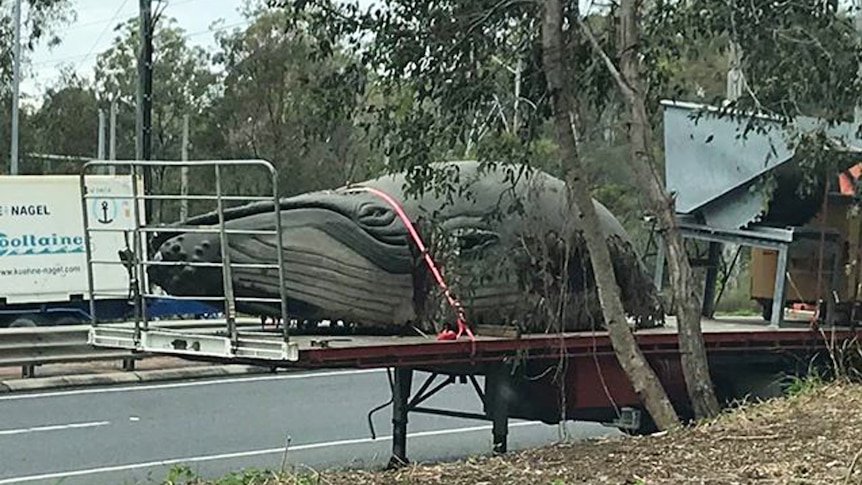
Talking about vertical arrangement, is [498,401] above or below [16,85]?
below

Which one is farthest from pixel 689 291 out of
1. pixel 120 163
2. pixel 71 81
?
pixel 71 81

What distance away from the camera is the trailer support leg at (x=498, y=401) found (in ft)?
31.8

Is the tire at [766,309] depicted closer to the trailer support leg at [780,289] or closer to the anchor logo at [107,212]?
the trailer support leg at [780,289]

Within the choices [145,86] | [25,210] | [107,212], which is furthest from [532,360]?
[25,210]

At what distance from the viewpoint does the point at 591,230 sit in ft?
30.1

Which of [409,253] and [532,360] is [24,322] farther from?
[532,360]

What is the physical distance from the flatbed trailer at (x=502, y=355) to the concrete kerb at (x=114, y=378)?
7675 millimetres

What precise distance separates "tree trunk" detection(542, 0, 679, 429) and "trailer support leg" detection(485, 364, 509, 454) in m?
0.83

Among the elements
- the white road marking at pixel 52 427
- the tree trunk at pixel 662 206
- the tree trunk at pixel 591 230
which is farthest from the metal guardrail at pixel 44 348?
the tree trunk at pixel 591 230

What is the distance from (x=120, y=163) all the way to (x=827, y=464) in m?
4.57

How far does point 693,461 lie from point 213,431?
8517mm

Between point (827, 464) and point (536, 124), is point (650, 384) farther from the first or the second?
point (827, 464)

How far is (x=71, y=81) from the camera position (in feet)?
169

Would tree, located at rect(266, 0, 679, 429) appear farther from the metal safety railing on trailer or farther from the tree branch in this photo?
the metal safety railing on trailer
